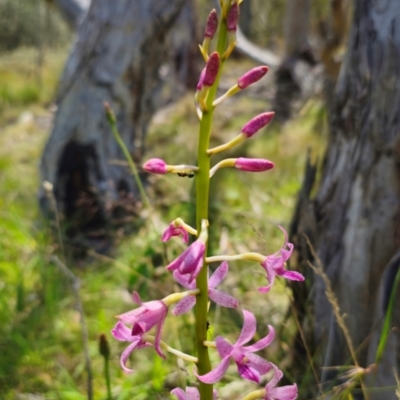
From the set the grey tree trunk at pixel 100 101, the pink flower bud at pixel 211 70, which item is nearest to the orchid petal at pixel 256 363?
the pink flower bud at pixel 211 70

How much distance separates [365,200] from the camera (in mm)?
1974

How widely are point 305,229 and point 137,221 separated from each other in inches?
57.8

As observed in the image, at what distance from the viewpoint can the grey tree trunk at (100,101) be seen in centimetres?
373

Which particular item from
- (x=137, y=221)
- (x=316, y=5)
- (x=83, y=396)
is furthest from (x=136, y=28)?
(x=316, y=5)

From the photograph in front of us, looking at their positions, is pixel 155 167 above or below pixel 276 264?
above

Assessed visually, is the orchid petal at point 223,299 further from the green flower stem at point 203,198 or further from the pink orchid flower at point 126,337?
the pink orchid flower at point 126,337

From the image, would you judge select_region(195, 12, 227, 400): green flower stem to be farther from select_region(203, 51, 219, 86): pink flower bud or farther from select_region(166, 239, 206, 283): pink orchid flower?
select_region(166, 239, 206, 283): pink orchid flower

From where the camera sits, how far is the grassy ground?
2.34 m

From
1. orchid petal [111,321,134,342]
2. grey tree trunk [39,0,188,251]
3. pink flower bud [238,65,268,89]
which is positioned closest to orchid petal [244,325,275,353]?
orchid petal [111,321,134,342]

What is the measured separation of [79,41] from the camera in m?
3.83

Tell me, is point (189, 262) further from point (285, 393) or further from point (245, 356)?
point (285, 393)

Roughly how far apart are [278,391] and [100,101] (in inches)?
123

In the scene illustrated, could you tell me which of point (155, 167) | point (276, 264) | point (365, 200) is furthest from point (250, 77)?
point (365, 200)

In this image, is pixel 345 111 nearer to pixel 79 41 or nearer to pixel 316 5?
pixel 79 41
